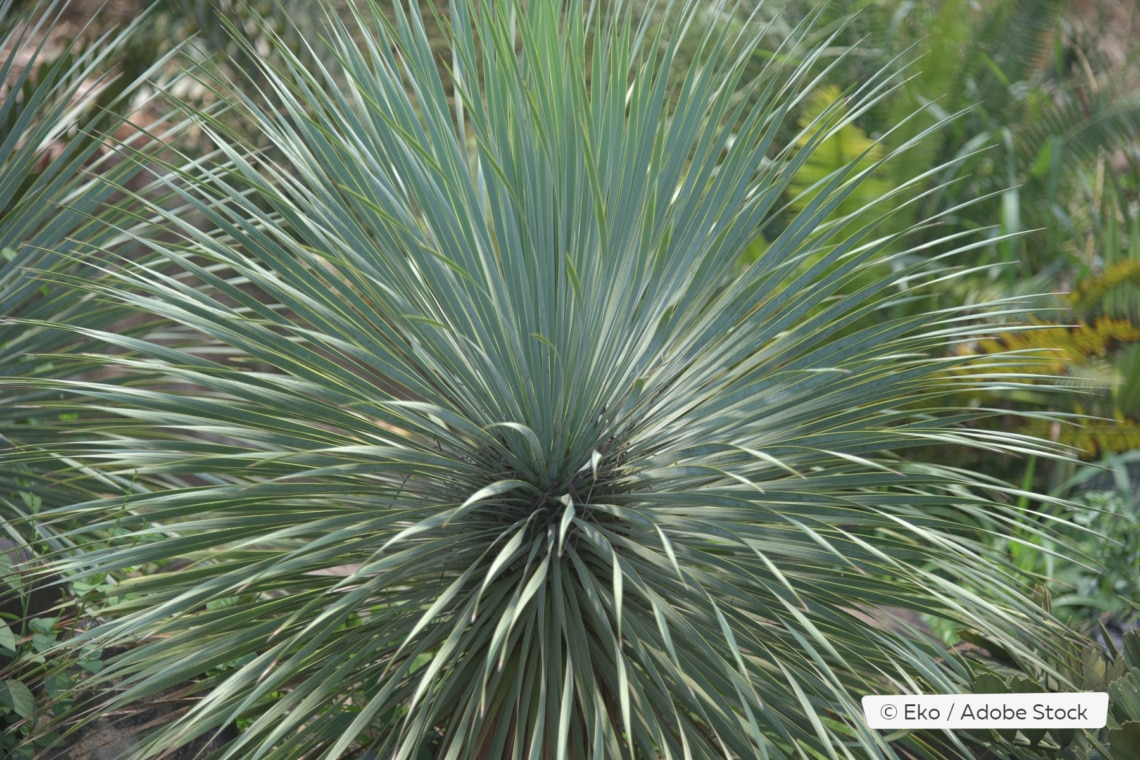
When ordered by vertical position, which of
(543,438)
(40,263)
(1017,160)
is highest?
(1017,160)

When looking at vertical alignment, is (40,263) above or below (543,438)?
above

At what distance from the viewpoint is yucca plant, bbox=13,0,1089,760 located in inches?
62.0

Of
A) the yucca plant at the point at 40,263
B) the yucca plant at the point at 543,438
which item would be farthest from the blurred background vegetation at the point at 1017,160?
the yucca plant at the point at 543,438

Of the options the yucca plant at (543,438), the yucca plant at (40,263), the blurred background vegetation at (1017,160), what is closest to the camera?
the yucca plant at (543,438)

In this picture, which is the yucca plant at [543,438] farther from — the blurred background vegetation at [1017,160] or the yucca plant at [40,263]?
the blurred background vegetation at [1017,160]

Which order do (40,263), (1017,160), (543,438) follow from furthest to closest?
(1017,160), (40,263), (543,438)

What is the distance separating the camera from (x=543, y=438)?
5.56 feet

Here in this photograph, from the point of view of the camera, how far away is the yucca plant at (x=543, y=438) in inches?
62.0

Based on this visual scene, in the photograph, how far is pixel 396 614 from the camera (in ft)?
5.55

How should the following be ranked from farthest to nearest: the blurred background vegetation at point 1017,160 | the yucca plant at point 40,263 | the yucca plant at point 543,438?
the blurred background vegetation at point 1017,160 < the yucca plant at point 40,263 < the yucca plant at point 543,438

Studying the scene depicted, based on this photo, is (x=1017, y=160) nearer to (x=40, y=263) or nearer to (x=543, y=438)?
(x=543, y=438)

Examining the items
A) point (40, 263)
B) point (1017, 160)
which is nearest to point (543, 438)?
point (40, 263)

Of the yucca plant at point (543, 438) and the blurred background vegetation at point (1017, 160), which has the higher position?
the blurred background vegetation at point (1017, 160)

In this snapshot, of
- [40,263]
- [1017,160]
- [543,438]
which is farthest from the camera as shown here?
[1017,160]
